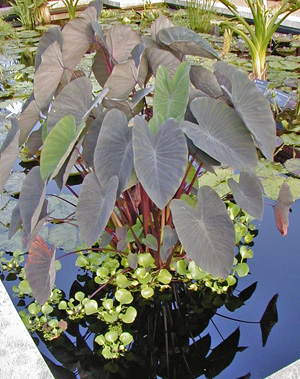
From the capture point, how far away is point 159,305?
5.24 ft

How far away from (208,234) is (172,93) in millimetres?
405

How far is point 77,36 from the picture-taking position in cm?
145

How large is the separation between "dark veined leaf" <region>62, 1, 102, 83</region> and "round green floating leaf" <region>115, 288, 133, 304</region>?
71 cm

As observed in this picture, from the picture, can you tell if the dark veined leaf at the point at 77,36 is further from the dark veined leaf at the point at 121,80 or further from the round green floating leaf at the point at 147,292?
the round green floating leaf at the point at 147,292

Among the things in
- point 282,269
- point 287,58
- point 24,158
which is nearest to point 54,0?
point 287,58

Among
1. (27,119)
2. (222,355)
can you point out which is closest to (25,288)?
(27,119)

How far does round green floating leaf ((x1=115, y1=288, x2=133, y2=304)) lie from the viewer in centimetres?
151

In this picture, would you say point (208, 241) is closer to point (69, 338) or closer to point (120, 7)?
point (69, 338)

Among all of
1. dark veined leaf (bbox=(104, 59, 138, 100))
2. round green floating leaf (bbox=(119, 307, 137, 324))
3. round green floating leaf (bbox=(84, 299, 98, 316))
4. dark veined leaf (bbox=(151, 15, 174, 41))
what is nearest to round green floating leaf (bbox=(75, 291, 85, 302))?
round green floating leaf (bbox=(84, 299, 98, 316))

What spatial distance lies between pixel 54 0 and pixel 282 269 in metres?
6.44

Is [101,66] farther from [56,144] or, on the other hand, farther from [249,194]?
[249,194]

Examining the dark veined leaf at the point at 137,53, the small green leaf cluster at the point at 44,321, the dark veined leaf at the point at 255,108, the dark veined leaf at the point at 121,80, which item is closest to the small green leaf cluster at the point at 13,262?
the small green leaf cluster at the point at 44,321

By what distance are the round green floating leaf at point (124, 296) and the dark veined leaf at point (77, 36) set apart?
0.71 m

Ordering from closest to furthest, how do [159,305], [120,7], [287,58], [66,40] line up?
[66,40]
[159,305]
[287,58]
[120,7]
